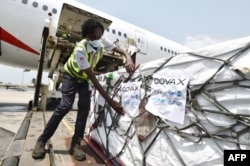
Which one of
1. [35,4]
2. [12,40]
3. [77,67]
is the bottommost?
[77,67]

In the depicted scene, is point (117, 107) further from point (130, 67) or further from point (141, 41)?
point (141, 41)

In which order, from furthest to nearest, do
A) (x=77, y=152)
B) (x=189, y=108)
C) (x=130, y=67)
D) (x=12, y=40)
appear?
(x=12, y=40) < (x=77, y=152) < (x=130, y=67) < (x=189, y=108)

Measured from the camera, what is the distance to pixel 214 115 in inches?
43.9

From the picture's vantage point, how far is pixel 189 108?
1220 mm

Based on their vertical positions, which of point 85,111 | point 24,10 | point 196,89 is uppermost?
point 24,10

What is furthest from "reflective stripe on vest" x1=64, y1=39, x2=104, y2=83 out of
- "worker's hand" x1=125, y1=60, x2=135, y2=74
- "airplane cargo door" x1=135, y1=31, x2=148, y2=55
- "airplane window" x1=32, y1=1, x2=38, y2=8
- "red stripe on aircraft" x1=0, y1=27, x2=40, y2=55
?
"airplane cargo door" x1=135, y1=31, x2=148, y2=55


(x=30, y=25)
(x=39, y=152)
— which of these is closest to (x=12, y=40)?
(x=30, y=25)

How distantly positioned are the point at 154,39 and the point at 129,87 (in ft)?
25.8

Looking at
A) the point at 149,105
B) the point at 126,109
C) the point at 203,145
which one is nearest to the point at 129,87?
the point at 126,109

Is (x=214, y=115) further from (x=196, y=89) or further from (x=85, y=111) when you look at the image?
(x=85, y=111)

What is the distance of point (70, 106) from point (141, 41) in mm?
6887

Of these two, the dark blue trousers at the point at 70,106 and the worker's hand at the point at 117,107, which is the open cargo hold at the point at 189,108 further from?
the dark blue trousers at the point at 70,106

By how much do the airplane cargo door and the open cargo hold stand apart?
698cm

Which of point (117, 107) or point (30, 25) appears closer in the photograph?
point (117, 107)
